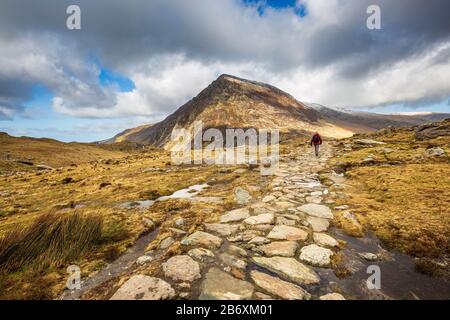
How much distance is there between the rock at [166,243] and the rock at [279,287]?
231 cm

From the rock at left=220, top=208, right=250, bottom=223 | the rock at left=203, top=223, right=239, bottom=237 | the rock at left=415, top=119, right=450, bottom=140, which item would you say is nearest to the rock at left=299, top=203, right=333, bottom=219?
the rock at left=220, top=208, right=250, bottom=223

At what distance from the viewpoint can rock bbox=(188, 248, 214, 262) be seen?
15.1 ft

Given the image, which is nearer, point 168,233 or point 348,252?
point 348,252

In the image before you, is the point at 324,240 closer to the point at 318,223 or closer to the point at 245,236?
the point at 318,223

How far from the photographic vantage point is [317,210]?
745 cm

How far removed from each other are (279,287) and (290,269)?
646 mm

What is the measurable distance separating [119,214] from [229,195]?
446 cm

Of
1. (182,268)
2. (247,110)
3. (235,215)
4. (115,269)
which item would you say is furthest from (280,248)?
(247,110)

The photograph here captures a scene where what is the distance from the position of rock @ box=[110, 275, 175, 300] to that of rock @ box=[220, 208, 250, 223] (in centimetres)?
317

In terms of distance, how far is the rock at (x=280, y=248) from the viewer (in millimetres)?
4855
